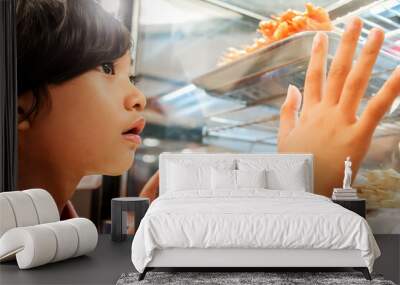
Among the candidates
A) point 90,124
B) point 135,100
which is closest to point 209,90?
point 135,100

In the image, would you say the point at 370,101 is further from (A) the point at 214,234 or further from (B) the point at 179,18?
(A) the point at 214,234

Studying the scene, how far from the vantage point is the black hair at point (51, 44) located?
17.1 ft

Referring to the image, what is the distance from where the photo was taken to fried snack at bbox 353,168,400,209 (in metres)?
5.60

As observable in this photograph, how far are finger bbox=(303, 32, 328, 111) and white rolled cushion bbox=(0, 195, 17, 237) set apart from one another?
3.19m

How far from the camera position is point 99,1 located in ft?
18.2

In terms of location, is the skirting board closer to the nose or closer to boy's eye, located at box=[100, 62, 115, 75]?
the nose

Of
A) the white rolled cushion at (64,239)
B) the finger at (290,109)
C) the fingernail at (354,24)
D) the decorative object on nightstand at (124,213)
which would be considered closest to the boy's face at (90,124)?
the decorative object on nightstand at (124,213)

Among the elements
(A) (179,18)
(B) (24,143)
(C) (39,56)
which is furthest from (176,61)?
(B) (24,143)

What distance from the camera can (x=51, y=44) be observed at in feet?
17.1

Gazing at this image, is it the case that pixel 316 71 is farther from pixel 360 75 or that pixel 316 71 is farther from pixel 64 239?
pixel 64 239

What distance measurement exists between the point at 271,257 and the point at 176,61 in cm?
284

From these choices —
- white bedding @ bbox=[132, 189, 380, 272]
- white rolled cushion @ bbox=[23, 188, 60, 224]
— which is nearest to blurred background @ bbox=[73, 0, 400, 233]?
white rolled cushion @ bbox=[23, 188, 60, 224]

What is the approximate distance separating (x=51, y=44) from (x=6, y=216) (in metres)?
2.02

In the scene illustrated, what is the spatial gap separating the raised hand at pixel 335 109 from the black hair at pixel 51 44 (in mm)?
2206
